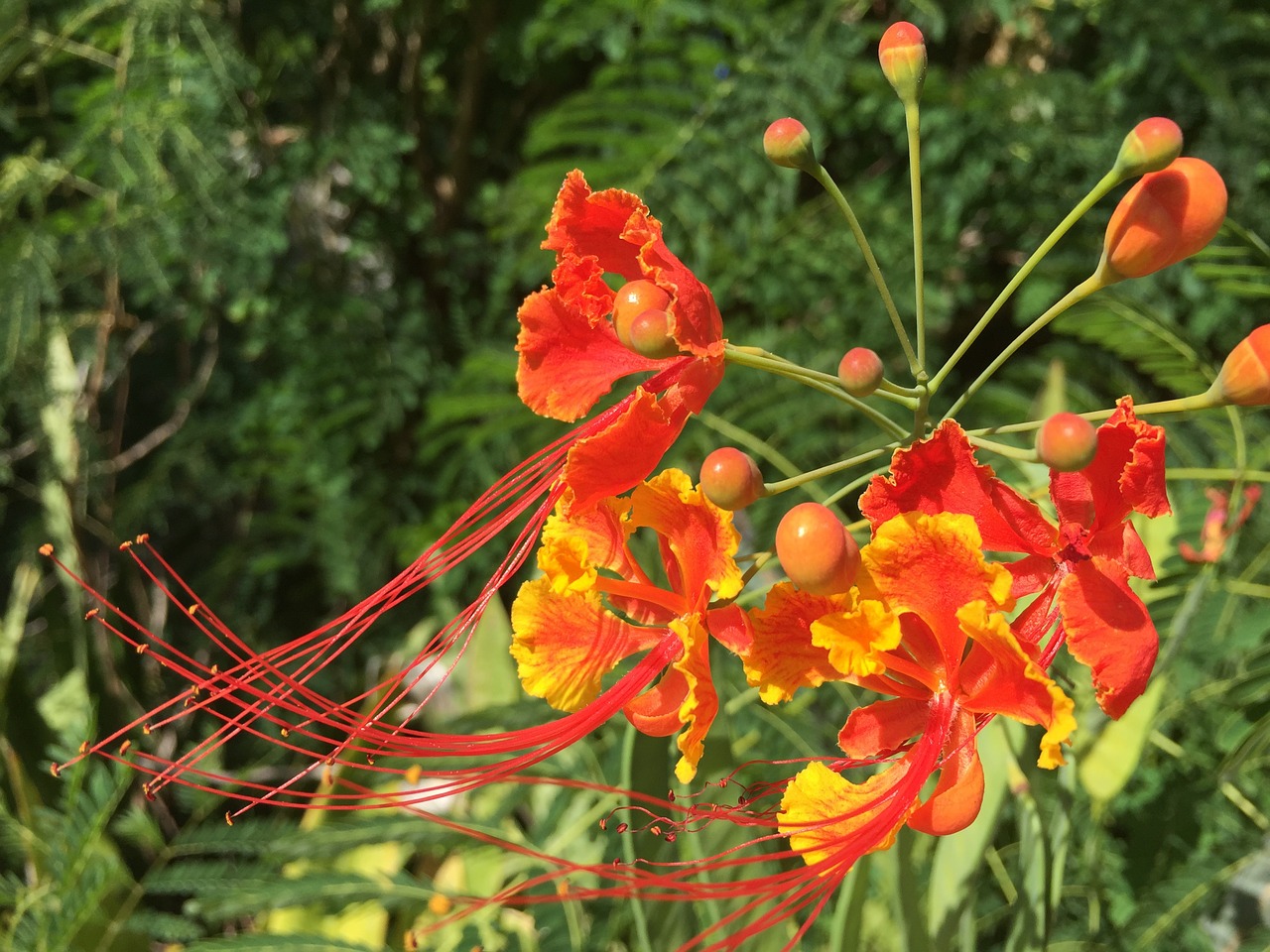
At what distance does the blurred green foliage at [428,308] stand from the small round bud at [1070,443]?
2.67 ft

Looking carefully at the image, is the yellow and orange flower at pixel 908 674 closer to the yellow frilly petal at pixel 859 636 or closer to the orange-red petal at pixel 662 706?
the yellow frilly petal at pixel 859 636

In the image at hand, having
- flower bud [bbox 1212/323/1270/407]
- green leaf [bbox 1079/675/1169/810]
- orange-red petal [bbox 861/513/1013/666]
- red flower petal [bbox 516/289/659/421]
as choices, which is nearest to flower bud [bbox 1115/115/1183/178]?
flower bud [bbox 1212/323/1270/407]

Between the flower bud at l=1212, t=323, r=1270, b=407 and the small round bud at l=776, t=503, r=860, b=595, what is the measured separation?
28 cm

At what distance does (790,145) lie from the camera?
0.84m

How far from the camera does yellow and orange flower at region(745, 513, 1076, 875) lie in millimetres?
738

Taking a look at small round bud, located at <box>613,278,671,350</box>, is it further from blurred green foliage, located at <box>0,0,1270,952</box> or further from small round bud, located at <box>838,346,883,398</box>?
blurred green foliage, located at <box>0,0,1270,952</box>

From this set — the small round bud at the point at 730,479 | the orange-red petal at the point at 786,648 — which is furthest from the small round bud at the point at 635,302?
the orange-red petal at the point at 786,648

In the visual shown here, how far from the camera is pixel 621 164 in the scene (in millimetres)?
2348

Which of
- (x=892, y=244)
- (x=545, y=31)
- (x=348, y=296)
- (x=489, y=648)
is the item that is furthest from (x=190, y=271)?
(x=892, y=244)

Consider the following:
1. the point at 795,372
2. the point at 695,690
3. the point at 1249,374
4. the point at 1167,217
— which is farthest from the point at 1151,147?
the point at 695,690

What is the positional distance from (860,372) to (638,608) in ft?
1.00

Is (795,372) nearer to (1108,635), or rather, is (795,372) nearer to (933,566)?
(933,566)

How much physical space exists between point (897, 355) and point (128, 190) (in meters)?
1.70

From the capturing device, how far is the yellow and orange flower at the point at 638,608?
834 millimetres
